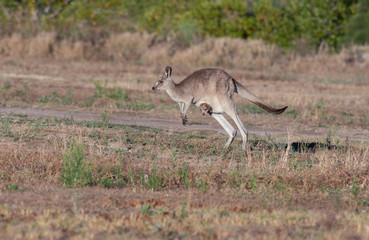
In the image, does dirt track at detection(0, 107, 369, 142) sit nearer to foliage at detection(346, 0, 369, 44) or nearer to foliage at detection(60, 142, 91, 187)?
foliage at detection(60, 142, 91, 187)

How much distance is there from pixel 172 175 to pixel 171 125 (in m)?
5.69

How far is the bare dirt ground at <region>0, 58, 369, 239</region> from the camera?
7441 mm

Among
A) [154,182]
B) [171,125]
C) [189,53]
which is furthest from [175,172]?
[189,53]

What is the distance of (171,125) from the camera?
1591cm

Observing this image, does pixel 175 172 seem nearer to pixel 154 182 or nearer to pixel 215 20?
pixel 154 182

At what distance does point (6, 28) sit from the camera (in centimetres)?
3139

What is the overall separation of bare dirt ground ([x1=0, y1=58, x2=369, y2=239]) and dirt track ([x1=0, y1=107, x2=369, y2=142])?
4 cm

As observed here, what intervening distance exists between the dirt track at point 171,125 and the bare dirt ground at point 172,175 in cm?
4

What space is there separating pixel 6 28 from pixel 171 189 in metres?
24.1

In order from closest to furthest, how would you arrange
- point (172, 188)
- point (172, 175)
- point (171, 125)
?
point (172, 188) → point (172, 175) → point (171, 125)

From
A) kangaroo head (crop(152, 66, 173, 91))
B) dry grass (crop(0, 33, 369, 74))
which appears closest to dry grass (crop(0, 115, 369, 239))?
kangaroo head (crop(152, 66, 173, 91))

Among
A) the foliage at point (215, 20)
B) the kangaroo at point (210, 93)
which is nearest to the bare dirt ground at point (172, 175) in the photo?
the kangaroo at point (210, 93)

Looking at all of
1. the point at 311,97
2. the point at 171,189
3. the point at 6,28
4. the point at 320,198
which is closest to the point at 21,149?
the point at 171,189

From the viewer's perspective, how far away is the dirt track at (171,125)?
15.3 meters
